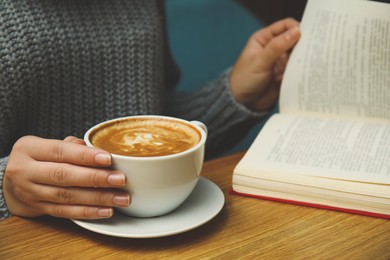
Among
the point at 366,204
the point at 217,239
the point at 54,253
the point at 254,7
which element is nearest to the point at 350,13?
the point at 366,204

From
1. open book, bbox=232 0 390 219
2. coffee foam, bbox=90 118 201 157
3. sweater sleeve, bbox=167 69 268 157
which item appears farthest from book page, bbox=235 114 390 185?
sweater sleeve, bbox=167 69 268 157

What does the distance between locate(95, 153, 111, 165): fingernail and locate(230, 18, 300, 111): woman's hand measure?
1.47 ft

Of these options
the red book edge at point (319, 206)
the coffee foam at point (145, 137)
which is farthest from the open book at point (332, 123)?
the coffee foam at point (145, 137)

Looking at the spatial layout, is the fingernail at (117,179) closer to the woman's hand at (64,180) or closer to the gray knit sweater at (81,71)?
the woman's hand at (64,180)

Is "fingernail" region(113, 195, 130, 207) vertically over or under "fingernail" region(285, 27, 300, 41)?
under

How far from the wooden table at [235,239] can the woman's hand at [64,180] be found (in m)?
0.03

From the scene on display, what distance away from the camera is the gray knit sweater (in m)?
0.76

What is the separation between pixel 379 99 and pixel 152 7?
0.45m

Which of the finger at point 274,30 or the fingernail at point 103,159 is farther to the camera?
the finger at point 274,30

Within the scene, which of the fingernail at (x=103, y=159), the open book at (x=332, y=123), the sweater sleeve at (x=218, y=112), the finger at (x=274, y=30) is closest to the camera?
the fingernail at (x=103, y=159)

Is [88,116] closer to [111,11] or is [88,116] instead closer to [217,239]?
[111,11]

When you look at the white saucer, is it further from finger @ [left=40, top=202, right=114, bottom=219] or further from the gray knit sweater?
the gray knit sweater

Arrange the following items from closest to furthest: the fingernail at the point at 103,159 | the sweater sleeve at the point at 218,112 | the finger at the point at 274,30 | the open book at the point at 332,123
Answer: the fingernail at the point at 103,159 < the open book at the point at 332,123 < the finger at the point at 274,30 < the sweater sleeve at the point at 218,112

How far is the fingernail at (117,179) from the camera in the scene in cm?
49
